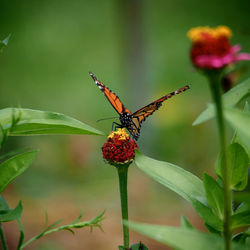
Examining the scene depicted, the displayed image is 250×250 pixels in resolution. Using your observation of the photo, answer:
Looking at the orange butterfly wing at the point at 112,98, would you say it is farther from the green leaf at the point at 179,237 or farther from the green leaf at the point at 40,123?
the green leaf at the point at 179,237

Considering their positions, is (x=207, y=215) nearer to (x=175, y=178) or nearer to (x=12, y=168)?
(x=175, y=178)

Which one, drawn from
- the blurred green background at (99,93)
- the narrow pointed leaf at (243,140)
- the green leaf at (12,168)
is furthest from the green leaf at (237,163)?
the green leaf at (12,168)

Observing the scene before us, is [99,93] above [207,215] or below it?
above

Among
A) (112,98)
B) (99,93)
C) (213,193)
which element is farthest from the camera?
(99,93)

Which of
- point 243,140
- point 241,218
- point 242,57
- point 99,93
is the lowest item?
point 241,218

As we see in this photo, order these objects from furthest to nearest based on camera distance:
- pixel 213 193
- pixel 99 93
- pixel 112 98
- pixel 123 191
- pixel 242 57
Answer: pixel 99 93
pixel 112 98
pixel 123 191
pixel 213 193
pixel 242 57

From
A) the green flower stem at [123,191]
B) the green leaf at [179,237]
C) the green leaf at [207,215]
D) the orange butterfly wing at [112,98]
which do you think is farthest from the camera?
the orange butterfly wing at [112,98]

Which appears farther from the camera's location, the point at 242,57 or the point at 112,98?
the point at 112,98

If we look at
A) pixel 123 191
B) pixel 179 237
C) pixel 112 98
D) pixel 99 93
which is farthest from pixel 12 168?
pixel 99 93
